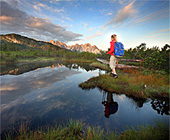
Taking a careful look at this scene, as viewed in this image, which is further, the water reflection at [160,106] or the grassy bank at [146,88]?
the grassy bank at [146,88]

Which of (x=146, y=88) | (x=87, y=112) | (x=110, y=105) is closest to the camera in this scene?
(x=87, y=112)

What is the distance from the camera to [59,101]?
7574 mm

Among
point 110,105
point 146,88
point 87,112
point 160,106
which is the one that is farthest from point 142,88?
point 87,112

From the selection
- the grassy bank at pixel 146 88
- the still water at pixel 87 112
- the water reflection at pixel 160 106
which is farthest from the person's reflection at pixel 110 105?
the water reflection at pixel 160 106

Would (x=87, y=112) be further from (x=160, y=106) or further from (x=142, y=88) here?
(x=142, y=88)

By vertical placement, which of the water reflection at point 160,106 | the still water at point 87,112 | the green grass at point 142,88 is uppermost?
the green grass at point 142,88

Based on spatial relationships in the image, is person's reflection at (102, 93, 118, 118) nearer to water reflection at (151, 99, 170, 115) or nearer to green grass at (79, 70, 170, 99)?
green grass at (79, 70, 170, 99)

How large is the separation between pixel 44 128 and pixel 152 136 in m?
5.20

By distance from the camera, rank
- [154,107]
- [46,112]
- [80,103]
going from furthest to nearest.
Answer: [80,103] < [154,107] < [46,112]

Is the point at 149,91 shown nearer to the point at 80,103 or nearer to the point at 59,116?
the point at 80,103

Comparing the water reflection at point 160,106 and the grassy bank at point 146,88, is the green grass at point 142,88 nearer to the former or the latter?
the grassy bank at point 146,88

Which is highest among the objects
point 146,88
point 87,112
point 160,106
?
point 146,88

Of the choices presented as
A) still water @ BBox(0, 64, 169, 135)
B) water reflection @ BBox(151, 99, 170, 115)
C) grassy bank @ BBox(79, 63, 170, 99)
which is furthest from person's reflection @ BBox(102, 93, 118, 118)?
water reflection @ BBox(151, 99, 170, 115)

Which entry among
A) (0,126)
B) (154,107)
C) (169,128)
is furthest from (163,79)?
(0,126)
